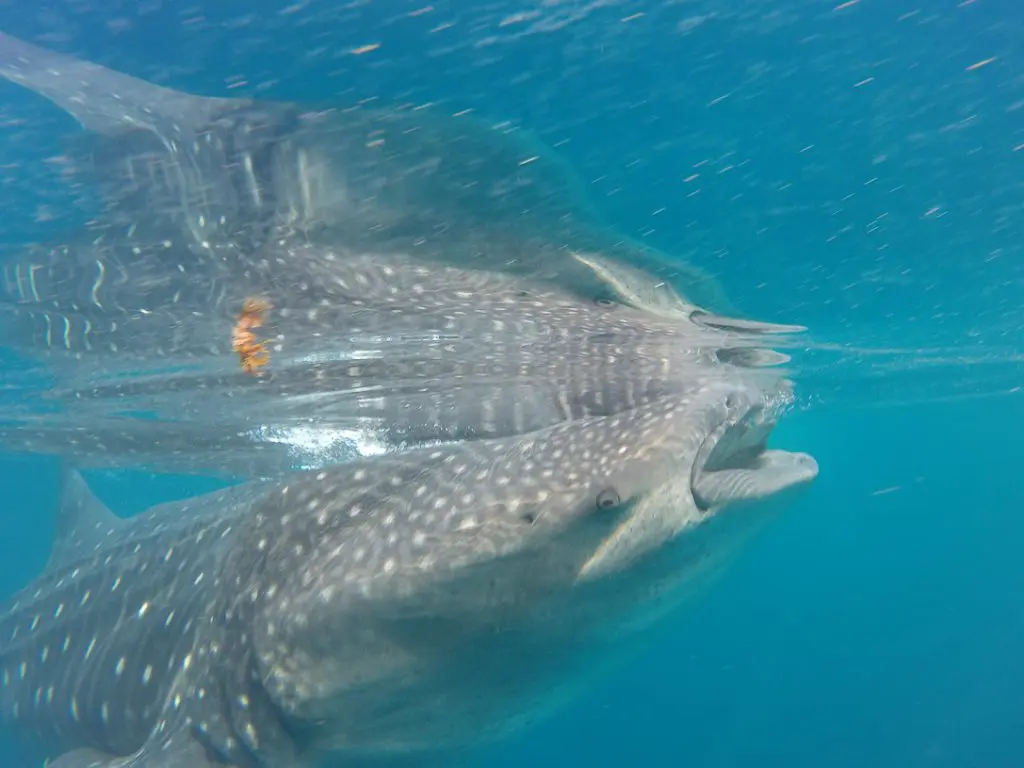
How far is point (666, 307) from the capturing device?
8133 millimetres

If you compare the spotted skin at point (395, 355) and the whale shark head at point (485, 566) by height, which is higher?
the spotted skin at point (395, 355)

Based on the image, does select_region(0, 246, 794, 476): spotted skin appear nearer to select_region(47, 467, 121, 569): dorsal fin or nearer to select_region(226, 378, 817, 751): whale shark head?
select_region(226, 378, 817, 751): whale shark head

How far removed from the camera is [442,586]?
4.13 meters

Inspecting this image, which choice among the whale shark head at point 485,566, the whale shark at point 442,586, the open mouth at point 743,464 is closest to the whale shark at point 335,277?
the open mouth at point 743,464

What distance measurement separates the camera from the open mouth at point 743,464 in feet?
13.7

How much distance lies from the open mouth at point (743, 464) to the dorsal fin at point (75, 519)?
25.9 feet

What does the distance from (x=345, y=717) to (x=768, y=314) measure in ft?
25.5

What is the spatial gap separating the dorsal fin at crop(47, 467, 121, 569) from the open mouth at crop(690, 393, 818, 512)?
7.89 m

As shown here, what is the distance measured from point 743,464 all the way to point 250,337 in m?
5.33

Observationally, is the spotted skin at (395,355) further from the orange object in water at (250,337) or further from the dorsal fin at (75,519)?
the dorsal fin at (75,519)

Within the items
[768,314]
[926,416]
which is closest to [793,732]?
[926,416]

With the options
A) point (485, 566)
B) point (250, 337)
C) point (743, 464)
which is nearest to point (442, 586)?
point (485, 566)

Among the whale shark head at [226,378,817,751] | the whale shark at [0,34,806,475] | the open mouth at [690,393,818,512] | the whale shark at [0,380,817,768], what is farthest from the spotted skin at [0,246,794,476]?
the whale shark at [0,380,817,768]

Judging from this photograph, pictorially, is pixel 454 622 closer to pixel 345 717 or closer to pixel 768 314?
pixel 345 717
